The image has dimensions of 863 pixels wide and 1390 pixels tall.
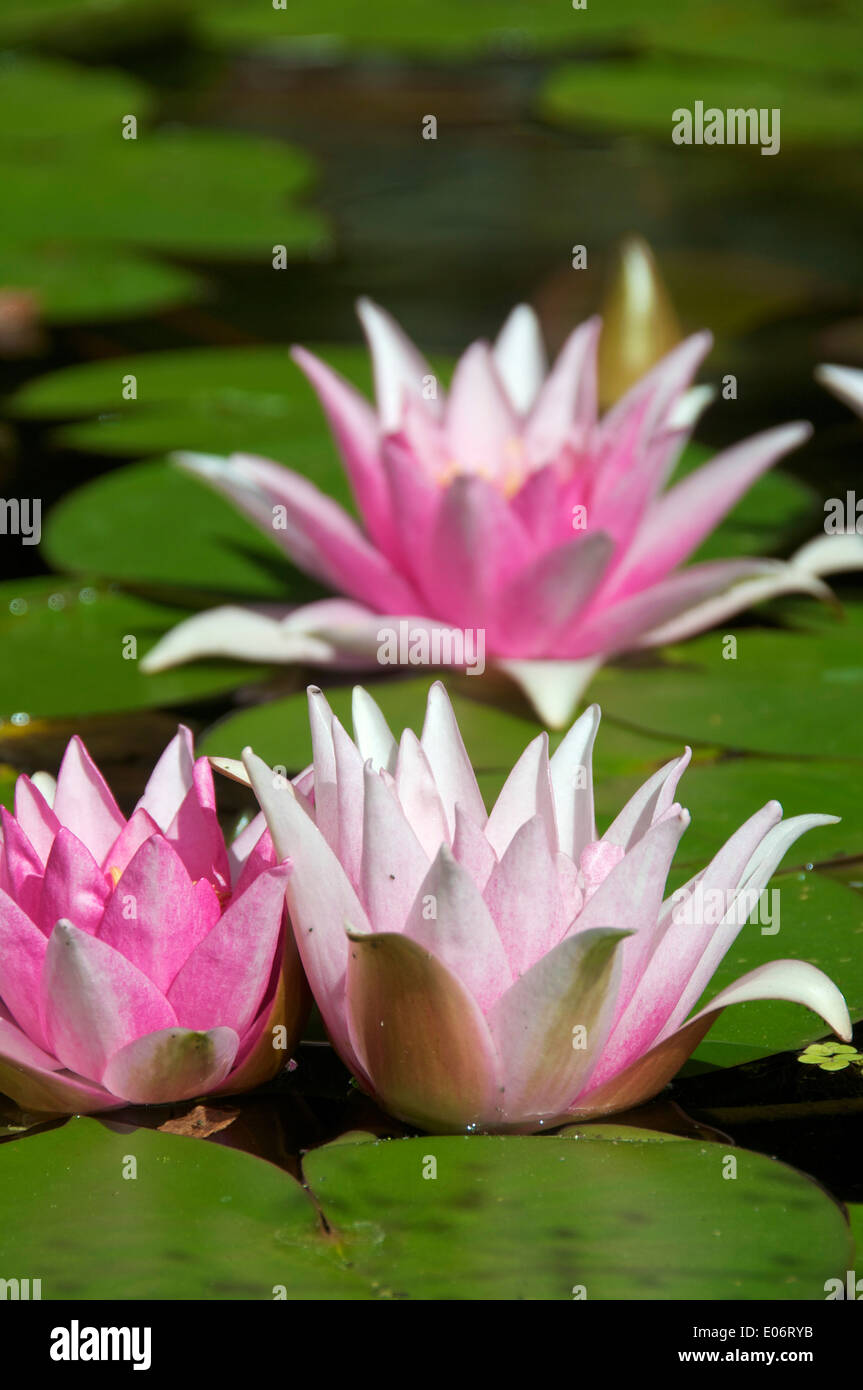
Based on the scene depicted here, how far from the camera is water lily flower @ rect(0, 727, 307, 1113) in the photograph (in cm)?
116

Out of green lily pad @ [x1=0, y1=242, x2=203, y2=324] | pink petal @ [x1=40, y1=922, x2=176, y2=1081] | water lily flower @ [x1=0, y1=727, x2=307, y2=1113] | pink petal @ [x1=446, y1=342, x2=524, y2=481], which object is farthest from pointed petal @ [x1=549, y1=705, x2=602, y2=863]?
green lily pad @ [x1=0, y1=242, x2=203, y2=324]

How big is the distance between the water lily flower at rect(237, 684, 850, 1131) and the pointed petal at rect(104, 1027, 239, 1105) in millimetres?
93

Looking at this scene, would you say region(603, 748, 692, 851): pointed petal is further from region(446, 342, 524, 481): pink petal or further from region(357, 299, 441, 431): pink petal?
region(357, 299, 441, 431): pink petal

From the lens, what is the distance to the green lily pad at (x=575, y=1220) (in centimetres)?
103

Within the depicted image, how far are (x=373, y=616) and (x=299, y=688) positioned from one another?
0.47ft

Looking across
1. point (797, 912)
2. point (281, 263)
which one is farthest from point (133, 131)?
point (797, 912)

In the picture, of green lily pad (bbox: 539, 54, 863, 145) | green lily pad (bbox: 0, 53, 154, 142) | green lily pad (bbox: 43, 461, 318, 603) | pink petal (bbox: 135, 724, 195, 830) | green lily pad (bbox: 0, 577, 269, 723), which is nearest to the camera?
pink petal (bbox: 135, 724, 195, 830)

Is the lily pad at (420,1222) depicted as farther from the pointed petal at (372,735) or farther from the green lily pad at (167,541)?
the green lily pad at (167,541)

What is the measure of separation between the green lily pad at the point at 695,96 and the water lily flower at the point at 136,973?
3.64 m

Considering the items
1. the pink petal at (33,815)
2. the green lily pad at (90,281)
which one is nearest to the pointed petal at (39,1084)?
the pink petal at (33,815)

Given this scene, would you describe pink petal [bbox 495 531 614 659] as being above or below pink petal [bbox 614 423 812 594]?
below

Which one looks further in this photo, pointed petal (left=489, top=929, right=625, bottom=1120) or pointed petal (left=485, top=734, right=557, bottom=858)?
pointed petal (left=485, top=734, right=557, bottom=858)

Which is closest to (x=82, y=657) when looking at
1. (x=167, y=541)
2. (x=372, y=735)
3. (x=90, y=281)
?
(x=167, y=541)
